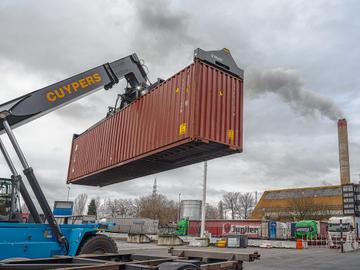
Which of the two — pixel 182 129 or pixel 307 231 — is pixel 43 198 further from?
pixel 307 231

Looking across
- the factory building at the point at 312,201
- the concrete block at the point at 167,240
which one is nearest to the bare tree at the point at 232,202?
the factory building at the point at 312,201

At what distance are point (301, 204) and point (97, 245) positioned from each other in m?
54.4

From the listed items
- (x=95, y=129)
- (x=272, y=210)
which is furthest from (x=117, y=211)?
Answer: (x=95, y=129)

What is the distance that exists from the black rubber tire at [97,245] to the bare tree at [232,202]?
9152cm

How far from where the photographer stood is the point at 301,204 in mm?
58750

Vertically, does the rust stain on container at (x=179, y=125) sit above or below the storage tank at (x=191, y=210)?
above

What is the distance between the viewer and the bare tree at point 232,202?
98.2m

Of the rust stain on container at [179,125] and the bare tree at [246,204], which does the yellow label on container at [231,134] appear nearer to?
the rust stain on container at [179,125]

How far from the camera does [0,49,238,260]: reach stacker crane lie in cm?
838

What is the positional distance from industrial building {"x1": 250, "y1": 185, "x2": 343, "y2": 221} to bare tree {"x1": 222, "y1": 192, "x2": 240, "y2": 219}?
22105 millimetres

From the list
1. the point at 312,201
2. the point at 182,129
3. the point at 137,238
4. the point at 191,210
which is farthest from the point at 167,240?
the point at 312,201

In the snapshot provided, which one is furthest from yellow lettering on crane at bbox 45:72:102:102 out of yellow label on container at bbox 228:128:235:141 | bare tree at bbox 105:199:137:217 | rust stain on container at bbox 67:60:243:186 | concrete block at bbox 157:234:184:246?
bare tree at bbox 105:199:137:217

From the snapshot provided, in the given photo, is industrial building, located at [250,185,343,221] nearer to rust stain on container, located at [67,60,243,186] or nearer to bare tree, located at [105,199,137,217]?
bare tree, located at [105,199,137,217]

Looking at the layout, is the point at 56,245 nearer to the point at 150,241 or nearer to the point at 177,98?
the point at 177,98
